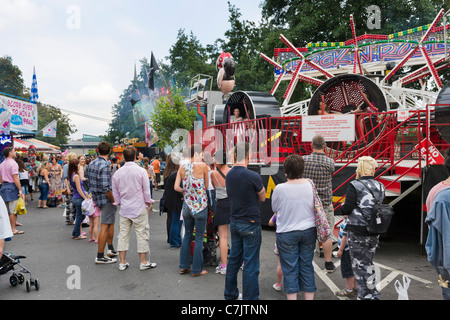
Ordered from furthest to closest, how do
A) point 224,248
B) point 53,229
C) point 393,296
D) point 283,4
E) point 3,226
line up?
point 283,4
point 53,229
point 224,248
point 393,296
point 3,226

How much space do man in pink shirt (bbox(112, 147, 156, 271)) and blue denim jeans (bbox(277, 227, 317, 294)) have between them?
2.44 metres

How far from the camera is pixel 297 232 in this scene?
10.7 feet

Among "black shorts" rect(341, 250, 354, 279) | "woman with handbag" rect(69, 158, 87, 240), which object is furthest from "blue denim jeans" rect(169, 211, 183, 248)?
"black shorts" rect(341, 250, 354, 279)

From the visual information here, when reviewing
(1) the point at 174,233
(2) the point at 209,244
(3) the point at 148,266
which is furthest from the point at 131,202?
(1) the point at 174,233

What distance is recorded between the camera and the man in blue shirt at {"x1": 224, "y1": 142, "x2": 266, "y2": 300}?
3.52m

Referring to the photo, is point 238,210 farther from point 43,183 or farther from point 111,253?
point 43,183

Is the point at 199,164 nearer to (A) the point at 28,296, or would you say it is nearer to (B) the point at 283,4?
(A) the point at 28,296

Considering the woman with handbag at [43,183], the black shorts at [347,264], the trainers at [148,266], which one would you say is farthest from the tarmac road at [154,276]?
the woman with handbag at [43,183]

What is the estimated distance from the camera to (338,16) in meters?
18.0

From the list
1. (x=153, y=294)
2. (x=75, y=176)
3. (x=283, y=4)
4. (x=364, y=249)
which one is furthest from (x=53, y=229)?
(x=283, y=4)

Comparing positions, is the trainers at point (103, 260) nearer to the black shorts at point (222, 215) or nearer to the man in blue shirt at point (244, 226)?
the black shorts at point (222, 215)

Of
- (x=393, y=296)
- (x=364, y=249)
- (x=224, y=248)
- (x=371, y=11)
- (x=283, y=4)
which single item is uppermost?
(x=283, y=4)

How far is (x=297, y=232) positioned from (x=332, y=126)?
11.8 ft
